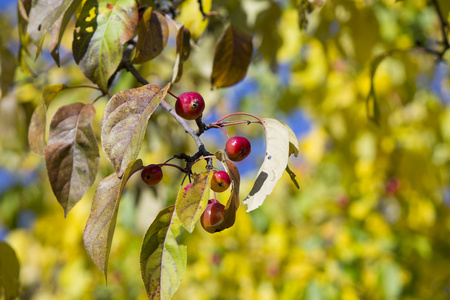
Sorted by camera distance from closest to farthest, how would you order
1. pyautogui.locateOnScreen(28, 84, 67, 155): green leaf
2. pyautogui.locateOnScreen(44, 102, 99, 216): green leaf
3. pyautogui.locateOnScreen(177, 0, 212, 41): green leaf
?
pyautogui.locateOnScreen(44, 102, 99, 216): green leaf < pyautogui.locateOnScreen(28, 84, 67, 155): green leaf < pyautogui.locateOnScreen(177, 0, 212, 41): green leaf

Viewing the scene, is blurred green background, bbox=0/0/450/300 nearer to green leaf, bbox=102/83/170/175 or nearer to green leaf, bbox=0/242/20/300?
green leaf, bbox=0/242/20/300

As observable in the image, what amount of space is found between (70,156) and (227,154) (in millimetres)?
287

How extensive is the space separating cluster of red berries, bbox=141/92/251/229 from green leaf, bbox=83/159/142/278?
0.06m

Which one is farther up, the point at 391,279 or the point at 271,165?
the point at 271,165

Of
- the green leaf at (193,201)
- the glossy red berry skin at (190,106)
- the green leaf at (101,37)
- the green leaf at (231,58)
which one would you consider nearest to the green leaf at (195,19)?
the green leaf at (231,58)

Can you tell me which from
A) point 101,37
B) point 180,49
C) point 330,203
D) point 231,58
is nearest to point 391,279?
point 330,203

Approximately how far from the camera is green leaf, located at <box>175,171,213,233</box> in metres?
0.60

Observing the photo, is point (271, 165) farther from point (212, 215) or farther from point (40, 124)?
point (40, 124)

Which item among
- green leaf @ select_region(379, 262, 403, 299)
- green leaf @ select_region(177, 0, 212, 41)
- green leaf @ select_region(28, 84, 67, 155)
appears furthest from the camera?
green leaf @ select_region(379, 262, 403, 299)

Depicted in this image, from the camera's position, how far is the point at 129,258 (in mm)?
2582

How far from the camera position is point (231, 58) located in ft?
3.12

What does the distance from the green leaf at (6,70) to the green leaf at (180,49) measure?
1.57 feet

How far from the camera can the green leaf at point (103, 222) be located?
0.64 meters

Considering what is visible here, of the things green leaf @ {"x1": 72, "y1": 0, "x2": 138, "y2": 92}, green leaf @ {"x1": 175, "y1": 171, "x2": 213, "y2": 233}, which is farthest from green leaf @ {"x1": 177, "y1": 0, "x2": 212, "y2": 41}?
green leaf @ {"x1": 175, "y1": 171, "x2": 213, "y2": 233}
